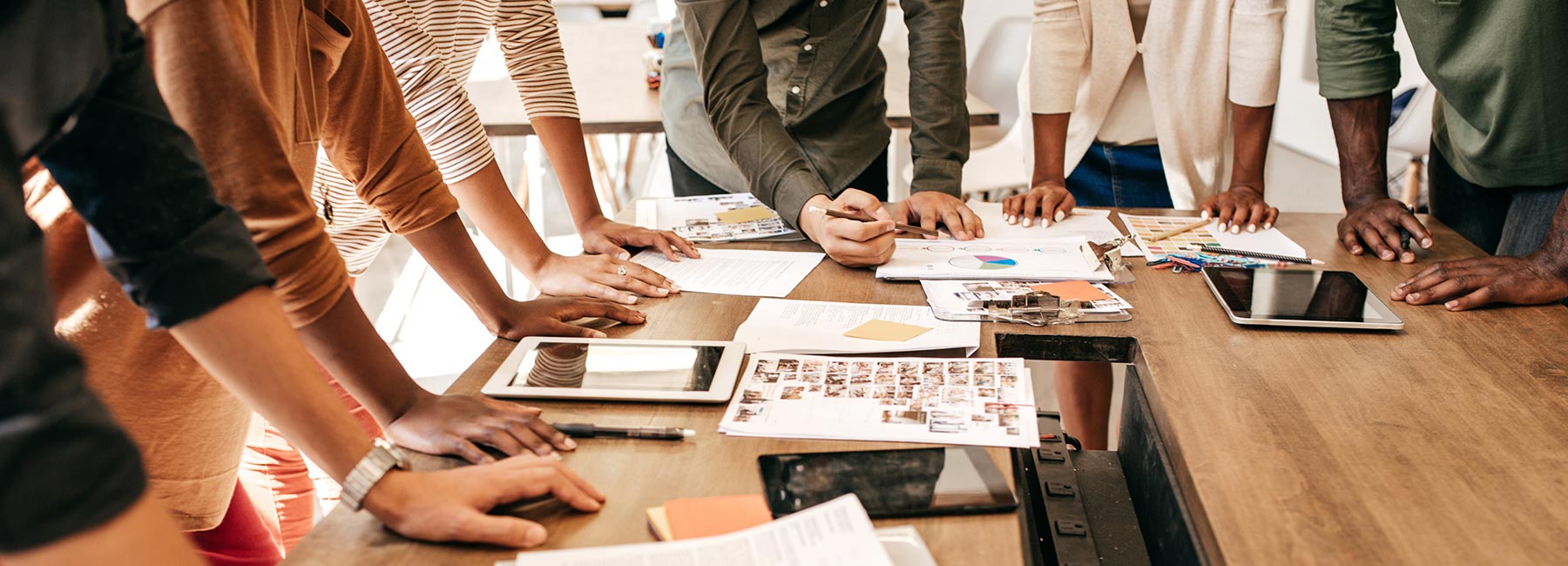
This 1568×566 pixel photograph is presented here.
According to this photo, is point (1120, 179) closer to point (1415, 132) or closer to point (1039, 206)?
point (1039, 206)

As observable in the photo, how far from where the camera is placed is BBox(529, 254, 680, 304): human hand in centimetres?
128

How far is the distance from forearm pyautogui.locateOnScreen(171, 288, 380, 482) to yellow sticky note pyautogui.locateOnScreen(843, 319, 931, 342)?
0.53 m

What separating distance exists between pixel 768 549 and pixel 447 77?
33.6 inches

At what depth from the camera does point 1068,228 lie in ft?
5.17

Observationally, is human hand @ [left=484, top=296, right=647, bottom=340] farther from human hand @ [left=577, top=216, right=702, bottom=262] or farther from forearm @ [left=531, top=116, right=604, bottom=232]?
forearm @ [left=531, top=116, right=604, bottom=232]

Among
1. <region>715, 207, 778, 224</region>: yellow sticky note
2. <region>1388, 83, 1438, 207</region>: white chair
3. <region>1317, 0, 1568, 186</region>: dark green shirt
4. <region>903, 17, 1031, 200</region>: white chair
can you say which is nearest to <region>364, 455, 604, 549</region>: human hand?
<region>715, 207, 778, 224</region>: yellow sticky note

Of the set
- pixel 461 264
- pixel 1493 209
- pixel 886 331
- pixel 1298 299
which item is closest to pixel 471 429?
pixel 461 264

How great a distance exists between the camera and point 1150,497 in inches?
40.1

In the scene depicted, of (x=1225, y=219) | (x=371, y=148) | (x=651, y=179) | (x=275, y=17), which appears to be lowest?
(x=651, y=179)

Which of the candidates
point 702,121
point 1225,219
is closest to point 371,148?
point 702,121

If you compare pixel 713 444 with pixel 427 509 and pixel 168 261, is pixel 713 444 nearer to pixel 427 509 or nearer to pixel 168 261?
pixel 427 509

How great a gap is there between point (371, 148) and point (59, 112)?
21.8 inches

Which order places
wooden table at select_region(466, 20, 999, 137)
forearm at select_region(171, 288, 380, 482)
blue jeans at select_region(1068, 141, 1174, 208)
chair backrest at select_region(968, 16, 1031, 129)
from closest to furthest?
forearm at select_region(171, 288, 380, 482) < blue jeans at select_region(1068, 141, 1174, 208) < wooden table at select_region(466, 20, 999, 137) < chair backrest at select_region(968, 16, 1031, 129)

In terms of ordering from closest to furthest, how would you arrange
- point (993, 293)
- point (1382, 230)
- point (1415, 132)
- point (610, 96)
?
point (993, 293) → point (1382, 230) → point (610, 96) → point (1415, 132)
